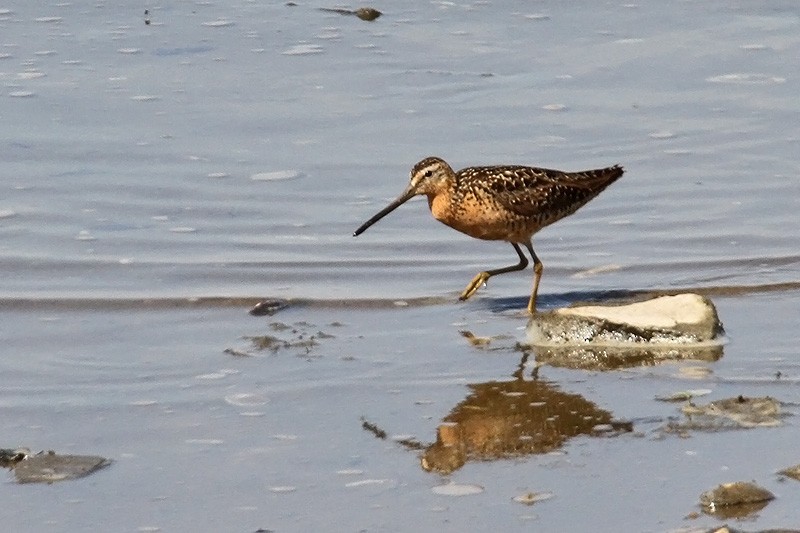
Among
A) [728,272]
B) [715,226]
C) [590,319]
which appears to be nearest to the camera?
[590,319]

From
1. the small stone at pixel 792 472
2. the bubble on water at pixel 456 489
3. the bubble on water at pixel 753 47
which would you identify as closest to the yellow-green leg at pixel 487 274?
the bubble on water at pixel 456 489

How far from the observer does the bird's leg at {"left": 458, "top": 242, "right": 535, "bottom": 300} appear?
7.78 meters

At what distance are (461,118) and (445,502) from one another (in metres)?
6.12

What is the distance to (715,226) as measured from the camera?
28.9 ft

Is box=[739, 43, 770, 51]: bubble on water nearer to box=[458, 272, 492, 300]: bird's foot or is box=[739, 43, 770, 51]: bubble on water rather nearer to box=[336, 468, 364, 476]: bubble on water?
box=[458, 272, 492, 300]: bird's foot

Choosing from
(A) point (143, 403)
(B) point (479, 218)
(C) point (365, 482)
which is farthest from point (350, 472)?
(B) point (479, 218)

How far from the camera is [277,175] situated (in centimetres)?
970

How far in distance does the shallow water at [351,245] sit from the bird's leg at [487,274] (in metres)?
0.09

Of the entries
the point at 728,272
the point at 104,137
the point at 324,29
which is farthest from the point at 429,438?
the point at 324,29

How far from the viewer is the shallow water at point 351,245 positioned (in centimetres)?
511

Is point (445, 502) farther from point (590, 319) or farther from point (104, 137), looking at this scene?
point (104, 137)

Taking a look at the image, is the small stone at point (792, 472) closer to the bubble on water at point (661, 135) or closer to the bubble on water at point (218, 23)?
the bubble on water at point (661, 135)

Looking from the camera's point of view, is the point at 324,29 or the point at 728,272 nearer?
the point at 728,272

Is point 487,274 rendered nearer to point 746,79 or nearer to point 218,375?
point 218,375
